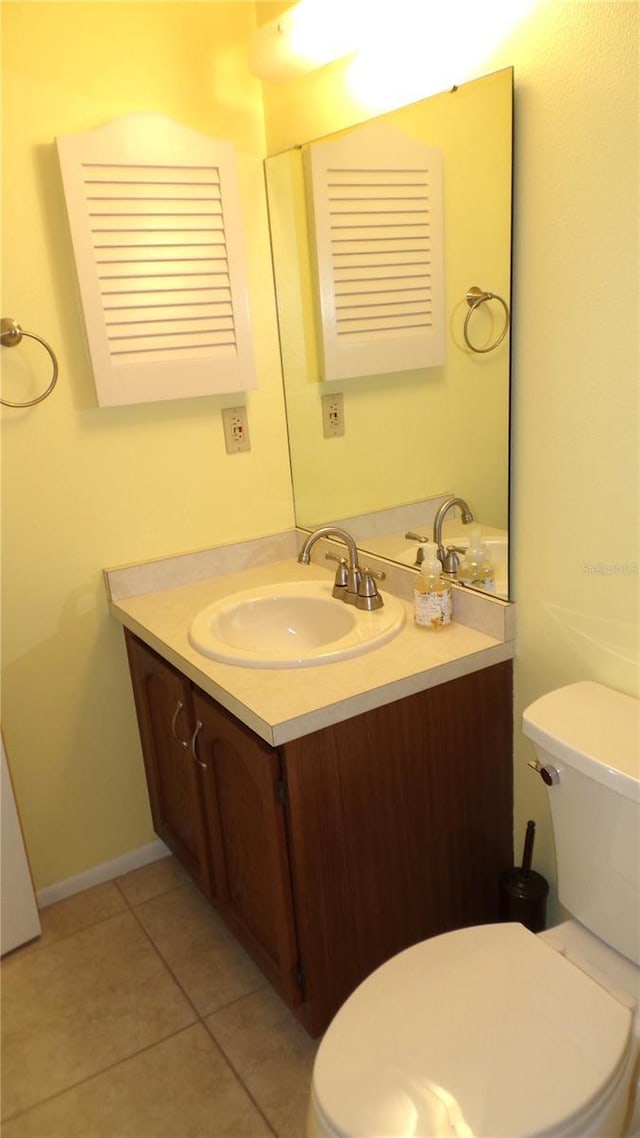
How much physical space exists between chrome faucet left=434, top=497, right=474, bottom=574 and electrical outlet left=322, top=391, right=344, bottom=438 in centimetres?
42

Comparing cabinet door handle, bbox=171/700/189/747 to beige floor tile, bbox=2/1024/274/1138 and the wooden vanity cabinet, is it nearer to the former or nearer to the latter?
the wooden vanity cabinet

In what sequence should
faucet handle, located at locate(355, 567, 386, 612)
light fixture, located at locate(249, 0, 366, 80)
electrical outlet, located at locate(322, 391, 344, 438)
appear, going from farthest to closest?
Result: 1. electrical outlet, located at locate(322, 391, 344, 438)
2. faucet handle, located at locate(355, 567, 386, 612)
3. light fixture, located at locate(249, 0, 366, 80)

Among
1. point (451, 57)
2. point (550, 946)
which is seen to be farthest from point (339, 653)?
point (451, 57)

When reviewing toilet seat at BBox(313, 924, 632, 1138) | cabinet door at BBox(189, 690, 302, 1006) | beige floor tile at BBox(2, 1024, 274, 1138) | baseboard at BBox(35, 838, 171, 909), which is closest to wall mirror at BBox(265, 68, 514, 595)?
cabinet door at BBox(189, 690, 302, 1006)

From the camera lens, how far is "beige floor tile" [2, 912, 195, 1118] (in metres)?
1.60

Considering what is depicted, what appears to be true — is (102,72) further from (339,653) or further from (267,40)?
(339,653)

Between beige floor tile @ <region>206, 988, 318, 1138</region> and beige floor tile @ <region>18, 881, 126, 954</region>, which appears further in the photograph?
beige floor tile @ <region>18, 881, 126, 954</region>

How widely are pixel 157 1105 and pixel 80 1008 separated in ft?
1.08

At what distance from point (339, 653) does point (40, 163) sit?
1.23m

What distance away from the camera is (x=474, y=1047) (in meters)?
1.06

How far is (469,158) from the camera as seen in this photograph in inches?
55.9

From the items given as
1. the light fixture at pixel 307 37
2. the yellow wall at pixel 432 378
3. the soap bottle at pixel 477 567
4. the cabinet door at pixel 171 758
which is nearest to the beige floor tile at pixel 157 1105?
the cabinet door at pixel 171 758

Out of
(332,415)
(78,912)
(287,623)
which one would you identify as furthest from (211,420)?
(78,912)

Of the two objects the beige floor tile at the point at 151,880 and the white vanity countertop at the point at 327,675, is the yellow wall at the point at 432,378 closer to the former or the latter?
the white vanity countertop at the point at 327,675
